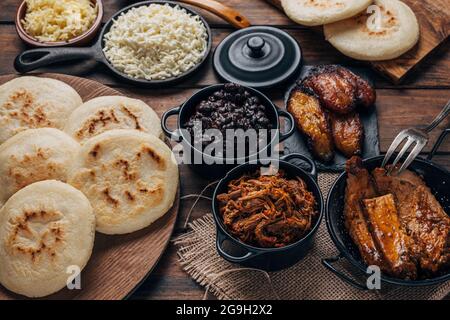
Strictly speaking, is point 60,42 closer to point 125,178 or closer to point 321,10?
point 125,178

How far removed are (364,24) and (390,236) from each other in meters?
1.33

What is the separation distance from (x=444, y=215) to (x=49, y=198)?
1.63 meters

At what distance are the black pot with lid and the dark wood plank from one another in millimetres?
93

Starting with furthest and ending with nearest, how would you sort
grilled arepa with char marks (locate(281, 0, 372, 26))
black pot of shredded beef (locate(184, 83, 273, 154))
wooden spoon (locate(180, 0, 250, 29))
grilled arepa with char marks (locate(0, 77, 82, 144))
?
wooden spoon (locate(180, 0, 250, 29))
grilled arepa with char marks (locate(281, 0, 372, 26))
grilled arepa with char marks (locate(0, 77, 82, 144))
black pot of shredded beef (locate(184, 83, 273, 154))

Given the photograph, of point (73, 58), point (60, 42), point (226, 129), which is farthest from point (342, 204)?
point (60, 42)

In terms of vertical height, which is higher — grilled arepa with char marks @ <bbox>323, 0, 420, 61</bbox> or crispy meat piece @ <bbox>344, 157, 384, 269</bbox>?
grilled arepa with char marks @ <bbox>323, 0, 420, 61</bbox>

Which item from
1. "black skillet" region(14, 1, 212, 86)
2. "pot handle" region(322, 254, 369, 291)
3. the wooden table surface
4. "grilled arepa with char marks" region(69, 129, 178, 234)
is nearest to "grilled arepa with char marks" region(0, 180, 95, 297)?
"grilled arepa with char marks" region(69, 129, 178, 234)

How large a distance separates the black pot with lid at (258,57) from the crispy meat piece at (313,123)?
9.3 inches

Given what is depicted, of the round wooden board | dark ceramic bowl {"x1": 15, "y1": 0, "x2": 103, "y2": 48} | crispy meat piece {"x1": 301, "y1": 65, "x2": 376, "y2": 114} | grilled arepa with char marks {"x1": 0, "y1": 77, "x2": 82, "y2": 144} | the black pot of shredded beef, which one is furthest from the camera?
dark ceramic bowl {"x1": 15, "y1": 0, "x2": 103, "y2": 48}

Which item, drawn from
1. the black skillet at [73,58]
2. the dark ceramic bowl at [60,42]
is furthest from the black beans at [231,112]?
the dark ceramic bowl at [60,42]

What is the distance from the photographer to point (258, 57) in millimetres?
3201

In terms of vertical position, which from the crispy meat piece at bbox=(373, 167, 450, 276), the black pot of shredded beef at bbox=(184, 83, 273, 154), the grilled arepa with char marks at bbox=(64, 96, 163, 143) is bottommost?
the grilled arepa with char marks at bbox=(64, 96, 163, 143)

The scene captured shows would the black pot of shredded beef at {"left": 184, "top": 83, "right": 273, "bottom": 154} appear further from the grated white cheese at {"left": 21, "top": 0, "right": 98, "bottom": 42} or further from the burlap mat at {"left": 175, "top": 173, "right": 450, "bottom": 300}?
the grated white cheese at {"left": 21, "top": 0, "right": 98, "bottom": 42}

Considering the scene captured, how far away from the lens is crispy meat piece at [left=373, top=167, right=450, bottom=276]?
232 centimetres
